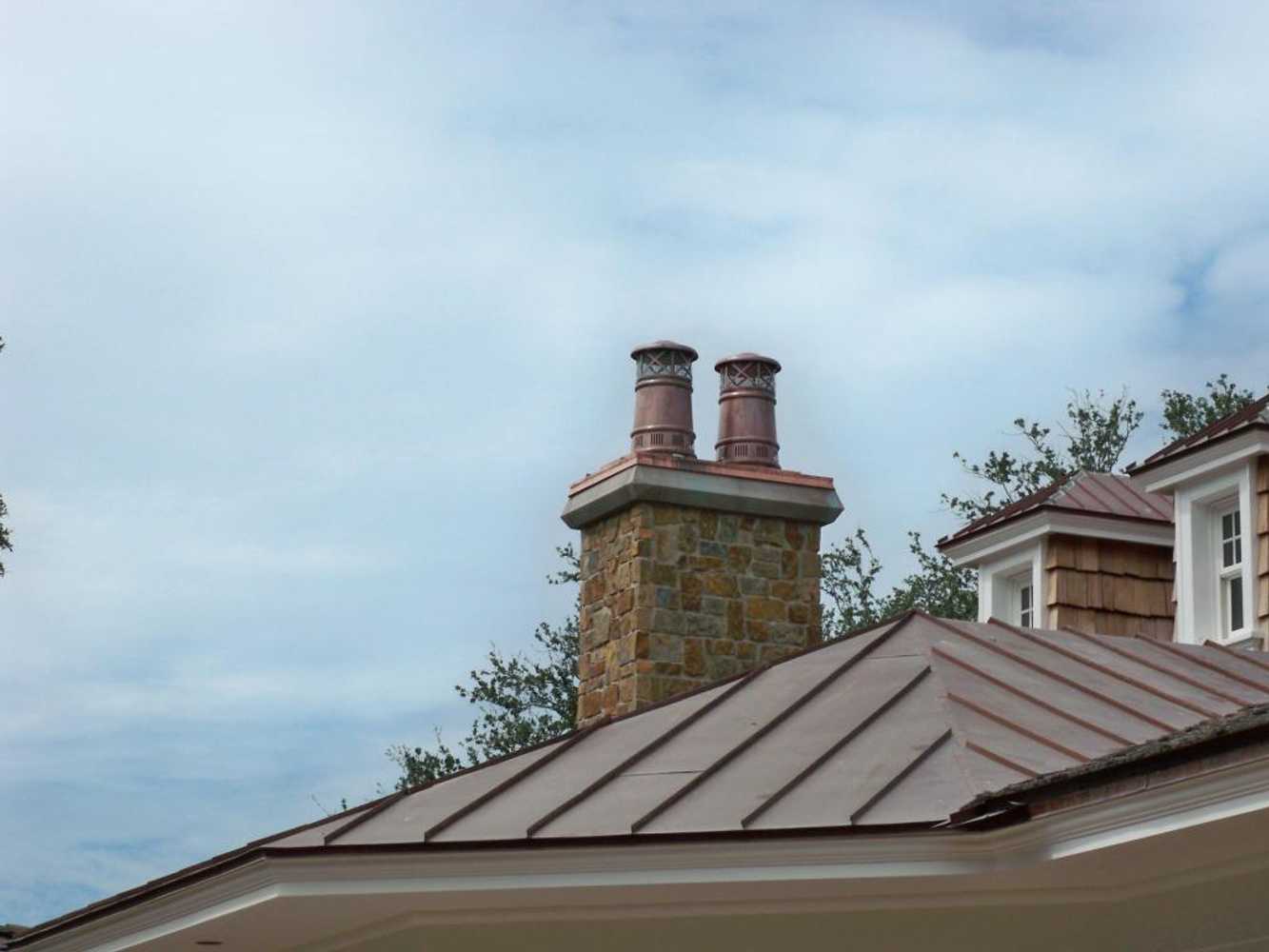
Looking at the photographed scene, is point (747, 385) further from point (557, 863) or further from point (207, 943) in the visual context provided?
point (557, 863)

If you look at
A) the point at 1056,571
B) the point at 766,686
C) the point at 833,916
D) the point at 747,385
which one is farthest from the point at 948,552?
the point at 833,916

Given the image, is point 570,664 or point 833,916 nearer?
point 833,916

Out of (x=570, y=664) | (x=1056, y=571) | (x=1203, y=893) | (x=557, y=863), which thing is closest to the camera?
(x=1203, y=893)

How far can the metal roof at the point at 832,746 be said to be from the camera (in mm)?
7484

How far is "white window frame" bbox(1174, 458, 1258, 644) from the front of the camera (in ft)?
51.4

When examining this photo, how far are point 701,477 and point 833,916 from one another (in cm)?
551

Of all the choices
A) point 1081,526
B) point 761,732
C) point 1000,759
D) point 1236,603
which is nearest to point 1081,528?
point 1081,526

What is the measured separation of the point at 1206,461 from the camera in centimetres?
1606

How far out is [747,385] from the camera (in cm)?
1368

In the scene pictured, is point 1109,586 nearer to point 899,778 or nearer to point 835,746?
point 835,746

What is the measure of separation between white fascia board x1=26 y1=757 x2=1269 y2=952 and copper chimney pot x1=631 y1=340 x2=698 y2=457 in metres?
5.43

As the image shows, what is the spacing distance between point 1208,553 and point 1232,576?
1.07 ft

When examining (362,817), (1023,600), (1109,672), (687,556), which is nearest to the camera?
(362,817)

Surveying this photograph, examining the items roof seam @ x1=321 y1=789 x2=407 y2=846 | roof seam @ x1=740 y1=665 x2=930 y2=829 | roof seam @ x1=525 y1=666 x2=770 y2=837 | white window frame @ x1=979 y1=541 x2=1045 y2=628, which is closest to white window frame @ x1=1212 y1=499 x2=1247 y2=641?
white window frame @ x1=979 y1=541 x2=1045 y2=628
